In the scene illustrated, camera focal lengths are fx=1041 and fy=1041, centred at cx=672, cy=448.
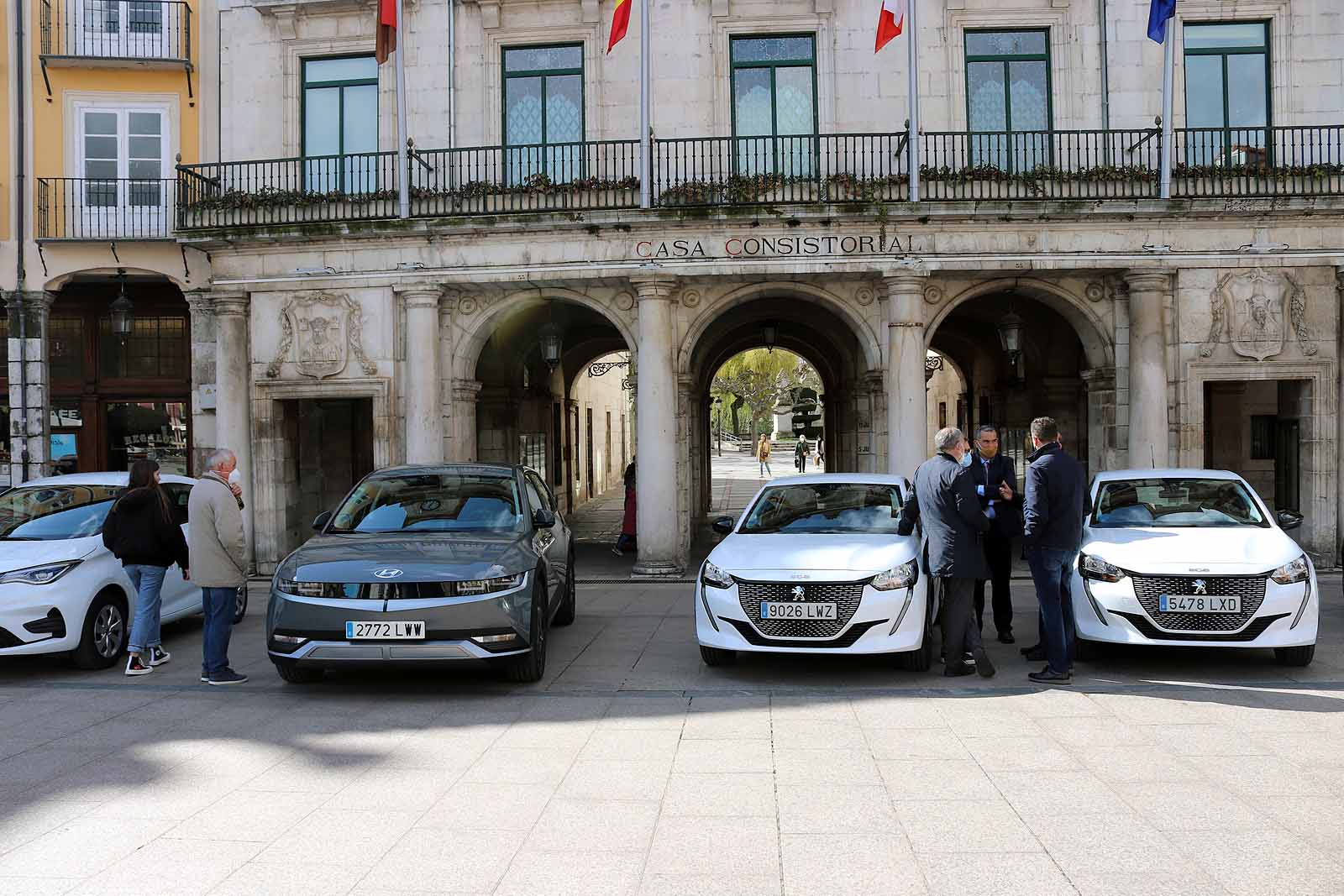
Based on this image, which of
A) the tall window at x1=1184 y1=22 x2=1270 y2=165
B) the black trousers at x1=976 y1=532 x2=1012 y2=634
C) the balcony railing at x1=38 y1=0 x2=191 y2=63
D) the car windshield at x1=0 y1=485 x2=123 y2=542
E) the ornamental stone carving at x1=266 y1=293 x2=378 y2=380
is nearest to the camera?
the car windshield at x1=0 y1=485 x2=123 y2=542

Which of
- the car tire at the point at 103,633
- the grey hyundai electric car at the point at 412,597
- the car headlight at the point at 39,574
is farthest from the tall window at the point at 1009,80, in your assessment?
the car headlight at the point at 39,574

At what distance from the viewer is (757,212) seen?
49.1 feet

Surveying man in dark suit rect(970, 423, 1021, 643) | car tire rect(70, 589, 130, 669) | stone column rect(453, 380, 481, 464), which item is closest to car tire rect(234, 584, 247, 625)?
car tire rect(70, 589, 130, 669)

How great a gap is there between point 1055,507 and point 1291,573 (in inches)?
75.5

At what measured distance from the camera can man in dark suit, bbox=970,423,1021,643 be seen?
31.3 feet

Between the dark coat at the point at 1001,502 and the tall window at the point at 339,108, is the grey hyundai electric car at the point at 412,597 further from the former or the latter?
the tall window at the point at 339,108

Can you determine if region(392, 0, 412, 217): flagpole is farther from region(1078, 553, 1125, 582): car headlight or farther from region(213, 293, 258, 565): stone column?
region(1078, 553, 1125, 582): car headlight

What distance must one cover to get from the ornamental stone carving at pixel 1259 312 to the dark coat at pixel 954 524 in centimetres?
949

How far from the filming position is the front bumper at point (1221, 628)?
7.85m

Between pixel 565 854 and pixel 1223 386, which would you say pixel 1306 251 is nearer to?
pixel 1223 386

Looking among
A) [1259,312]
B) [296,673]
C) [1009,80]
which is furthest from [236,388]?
[1259,312]

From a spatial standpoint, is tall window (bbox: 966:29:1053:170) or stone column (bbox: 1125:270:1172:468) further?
tall window (bbox: 966:29:1053:170)

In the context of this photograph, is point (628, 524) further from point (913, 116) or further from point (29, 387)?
point (29, 387)

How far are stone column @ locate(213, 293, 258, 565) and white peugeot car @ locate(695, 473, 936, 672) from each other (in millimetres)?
10539
